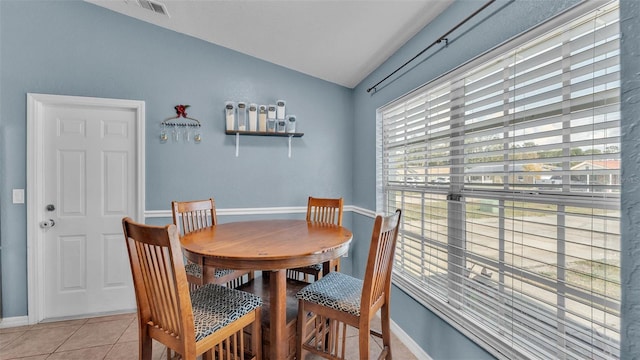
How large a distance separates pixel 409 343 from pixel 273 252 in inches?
54.3

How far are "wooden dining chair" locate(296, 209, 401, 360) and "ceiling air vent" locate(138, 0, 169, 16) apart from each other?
8.43 feet

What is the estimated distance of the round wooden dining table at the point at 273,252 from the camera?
4.54 ft

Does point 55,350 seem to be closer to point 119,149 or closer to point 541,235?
point 119,149

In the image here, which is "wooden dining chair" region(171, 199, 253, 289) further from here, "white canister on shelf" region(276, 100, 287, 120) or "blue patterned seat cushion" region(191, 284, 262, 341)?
"white canister on shelf" region(276, 100, 287, 120)

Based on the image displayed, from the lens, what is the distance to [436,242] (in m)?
1.83

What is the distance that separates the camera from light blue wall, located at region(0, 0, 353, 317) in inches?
94.3

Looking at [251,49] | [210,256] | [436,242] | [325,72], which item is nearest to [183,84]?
[251,49]

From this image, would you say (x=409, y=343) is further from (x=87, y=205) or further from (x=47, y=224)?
(x=47, y=224)

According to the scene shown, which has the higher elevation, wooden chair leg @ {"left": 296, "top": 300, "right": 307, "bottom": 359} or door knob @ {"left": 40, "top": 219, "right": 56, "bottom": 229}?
door knob @ {"left": 40, "top": 219, "right": 56, "bottom": 229}

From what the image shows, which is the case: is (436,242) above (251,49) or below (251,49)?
below

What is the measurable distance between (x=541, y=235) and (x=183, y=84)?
3.10 meters

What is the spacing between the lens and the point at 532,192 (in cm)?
121

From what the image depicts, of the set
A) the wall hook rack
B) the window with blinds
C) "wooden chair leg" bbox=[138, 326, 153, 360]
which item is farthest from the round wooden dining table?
the wall hook rack

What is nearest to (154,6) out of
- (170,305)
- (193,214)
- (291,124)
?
(291,124)
